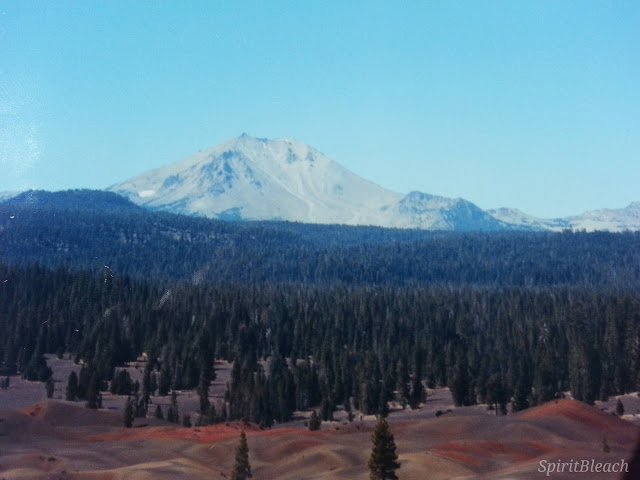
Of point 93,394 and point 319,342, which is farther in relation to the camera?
point 319,342

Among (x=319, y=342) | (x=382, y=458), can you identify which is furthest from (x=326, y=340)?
(x=382, y=458)

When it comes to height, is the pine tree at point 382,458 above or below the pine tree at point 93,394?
above

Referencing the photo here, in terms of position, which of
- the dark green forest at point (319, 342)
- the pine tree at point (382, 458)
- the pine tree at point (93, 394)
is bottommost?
the pine tree at point (93, 394)

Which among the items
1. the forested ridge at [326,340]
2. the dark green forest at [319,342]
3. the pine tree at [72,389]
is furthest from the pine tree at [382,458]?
the pine tree at [72,389]

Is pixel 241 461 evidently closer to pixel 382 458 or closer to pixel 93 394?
pixel 382 458

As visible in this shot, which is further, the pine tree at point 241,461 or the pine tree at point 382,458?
the pine tree at point 241,461

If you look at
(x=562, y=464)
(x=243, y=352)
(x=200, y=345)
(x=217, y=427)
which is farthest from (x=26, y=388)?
(x=562, y=464)

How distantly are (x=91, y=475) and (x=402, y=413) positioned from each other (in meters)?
53.3

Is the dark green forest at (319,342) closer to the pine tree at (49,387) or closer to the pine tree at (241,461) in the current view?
the pine tree at (49,387)

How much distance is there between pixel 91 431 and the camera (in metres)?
78.7

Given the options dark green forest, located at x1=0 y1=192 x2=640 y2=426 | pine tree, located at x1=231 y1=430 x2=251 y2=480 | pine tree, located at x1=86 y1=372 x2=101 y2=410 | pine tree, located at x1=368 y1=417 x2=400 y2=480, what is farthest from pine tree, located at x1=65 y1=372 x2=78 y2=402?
pine tree, located at x1=368 y1=417 x2=400 y2=480

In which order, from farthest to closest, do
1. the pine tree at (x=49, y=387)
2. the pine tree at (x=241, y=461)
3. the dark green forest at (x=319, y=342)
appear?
the dark green forest at (x=319, y=342) < the pine tree at (x=49, y=387) < the pine tree at (x=241, y=461)

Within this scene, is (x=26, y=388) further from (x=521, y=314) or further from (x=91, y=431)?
(x=521, y=314)

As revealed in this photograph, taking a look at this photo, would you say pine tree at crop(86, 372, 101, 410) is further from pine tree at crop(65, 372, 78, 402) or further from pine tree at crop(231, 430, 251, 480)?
pine tree at crop(231, 430, 251, 480)
